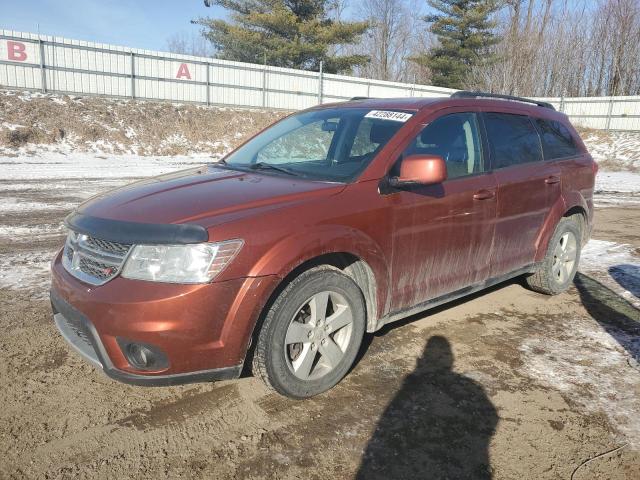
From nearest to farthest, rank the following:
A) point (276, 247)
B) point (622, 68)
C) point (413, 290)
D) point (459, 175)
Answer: point (276, 247) → point (413, 290) → point (459, 175) → point (622, 68)

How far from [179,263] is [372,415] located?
1.36 m

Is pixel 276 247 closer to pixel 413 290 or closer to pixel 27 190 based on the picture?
pixel 413 290

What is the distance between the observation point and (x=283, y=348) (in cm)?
276

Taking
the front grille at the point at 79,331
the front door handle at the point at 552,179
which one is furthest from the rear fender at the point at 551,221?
the front grille at the point at 79,331

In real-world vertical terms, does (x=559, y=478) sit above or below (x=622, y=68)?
below

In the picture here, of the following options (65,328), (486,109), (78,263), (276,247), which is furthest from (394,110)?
(65,328)

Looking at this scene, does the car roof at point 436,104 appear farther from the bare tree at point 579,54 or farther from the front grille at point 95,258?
the bare tree at point 579,54

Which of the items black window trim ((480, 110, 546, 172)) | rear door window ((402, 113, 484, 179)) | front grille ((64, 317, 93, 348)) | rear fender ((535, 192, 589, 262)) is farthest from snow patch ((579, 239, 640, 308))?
front grille ((64, 317, 93, 348))

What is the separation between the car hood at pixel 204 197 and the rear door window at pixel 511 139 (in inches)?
66.9

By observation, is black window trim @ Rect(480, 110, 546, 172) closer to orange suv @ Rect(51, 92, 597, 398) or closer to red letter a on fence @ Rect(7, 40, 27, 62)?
orange suv @ Rect(51, 92, 597, 398)

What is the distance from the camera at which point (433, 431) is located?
269 cm

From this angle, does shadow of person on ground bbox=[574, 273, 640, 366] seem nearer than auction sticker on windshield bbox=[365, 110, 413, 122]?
No

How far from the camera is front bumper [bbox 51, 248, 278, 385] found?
243cm

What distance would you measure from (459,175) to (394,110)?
2.22 feet
